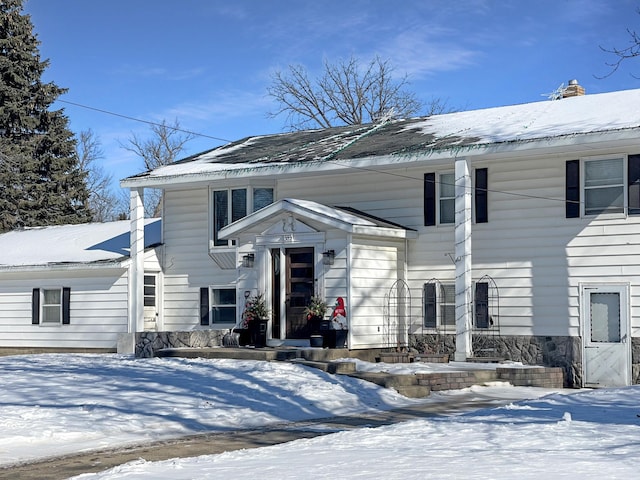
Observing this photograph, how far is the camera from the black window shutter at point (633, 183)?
1941 centimetres

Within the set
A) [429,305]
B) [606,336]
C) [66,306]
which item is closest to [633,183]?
[606,336]

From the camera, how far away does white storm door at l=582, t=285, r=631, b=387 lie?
19.5 metres

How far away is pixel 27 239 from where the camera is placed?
32.0 m

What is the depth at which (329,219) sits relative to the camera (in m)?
20.7

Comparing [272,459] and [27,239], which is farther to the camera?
[27,239]

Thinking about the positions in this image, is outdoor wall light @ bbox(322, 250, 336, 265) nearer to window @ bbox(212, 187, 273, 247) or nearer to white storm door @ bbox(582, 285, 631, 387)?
window @ bbox(212, 187, 273, 247)

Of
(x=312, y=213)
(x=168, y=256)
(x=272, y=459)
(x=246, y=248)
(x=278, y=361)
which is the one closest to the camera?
(x=272, y=459)

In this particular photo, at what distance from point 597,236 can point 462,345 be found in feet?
11.9

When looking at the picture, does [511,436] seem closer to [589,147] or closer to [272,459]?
[272,459]

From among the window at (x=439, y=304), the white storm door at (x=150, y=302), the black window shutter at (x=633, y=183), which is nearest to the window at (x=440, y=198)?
the window at (x=439, y=304)

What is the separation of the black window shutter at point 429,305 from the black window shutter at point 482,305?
1.18 metres

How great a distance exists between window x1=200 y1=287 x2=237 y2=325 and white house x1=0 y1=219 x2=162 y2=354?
1.50m

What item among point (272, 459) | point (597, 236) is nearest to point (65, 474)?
point (272, 459)

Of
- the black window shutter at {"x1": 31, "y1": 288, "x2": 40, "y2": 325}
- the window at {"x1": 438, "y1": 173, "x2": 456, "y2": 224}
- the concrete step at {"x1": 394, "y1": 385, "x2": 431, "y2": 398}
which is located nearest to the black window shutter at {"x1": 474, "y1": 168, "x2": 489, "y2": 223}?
the window at {"x1": 438, "y1": 173, "x2": 456, "y2": 224}
